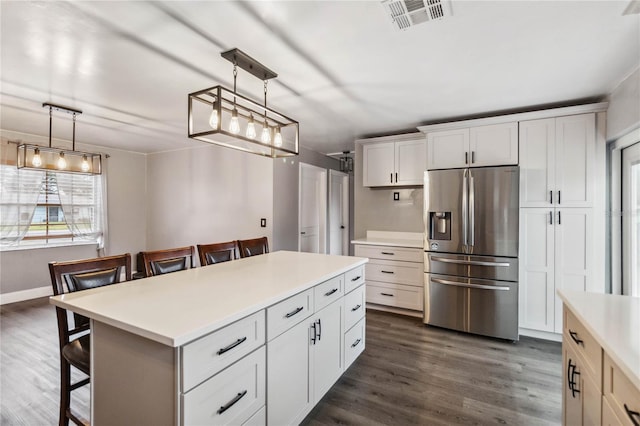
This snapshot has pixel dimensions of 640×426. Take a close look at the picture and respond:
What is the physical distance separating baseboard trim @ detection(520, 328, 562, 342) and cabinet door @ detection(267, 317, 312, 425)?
259 cm

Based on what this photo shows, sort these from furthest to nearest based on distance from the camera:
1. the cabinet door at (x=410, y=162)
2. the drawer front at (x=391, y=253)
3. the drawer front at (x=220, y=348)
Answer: the cabinet door at (x=410, y=162) → the drawer front at (x=391, y=253) → the drawer front at (x=220, y=348)

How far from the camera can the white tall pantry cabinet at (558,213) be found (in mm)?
2818

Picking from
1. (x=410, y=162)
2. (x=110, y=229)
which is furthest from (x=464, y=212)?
(x=110, y=229)

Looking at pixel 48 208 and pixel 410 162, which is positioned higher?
pixel 410 162

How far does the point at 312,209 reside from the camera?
5.32 metres

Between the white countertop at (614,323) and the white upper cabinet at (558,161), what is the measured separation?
68.8 inches

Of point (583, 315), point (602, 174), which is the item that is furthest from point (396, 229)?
point (583, 315)

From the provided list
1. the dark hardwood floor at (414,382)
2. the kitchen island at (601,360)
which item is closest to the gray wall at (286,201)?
the dark hardwood floor at (414,382)

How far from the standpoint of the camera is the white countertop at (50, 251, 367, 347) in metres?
1.12

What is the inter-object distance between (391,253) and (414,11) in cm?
272

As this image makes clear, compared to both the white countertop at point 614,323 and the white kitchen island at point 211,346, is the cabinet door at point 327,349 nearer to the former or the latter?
the white kitchen island at point 211,346

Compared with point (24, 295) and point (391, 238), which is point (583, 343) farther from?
point (24, 295)

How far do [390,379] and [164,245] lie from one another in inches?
186

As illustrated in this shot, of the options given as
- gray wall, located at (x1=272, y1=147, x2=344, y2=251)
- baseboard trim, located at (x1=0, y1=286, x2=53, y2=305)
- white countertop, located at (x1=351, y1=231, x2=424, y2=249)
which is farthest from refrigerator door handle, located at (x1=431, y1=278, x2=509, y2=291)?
baseboard trim, located at (x1=0, y1=286, x2=53, y2=305)
